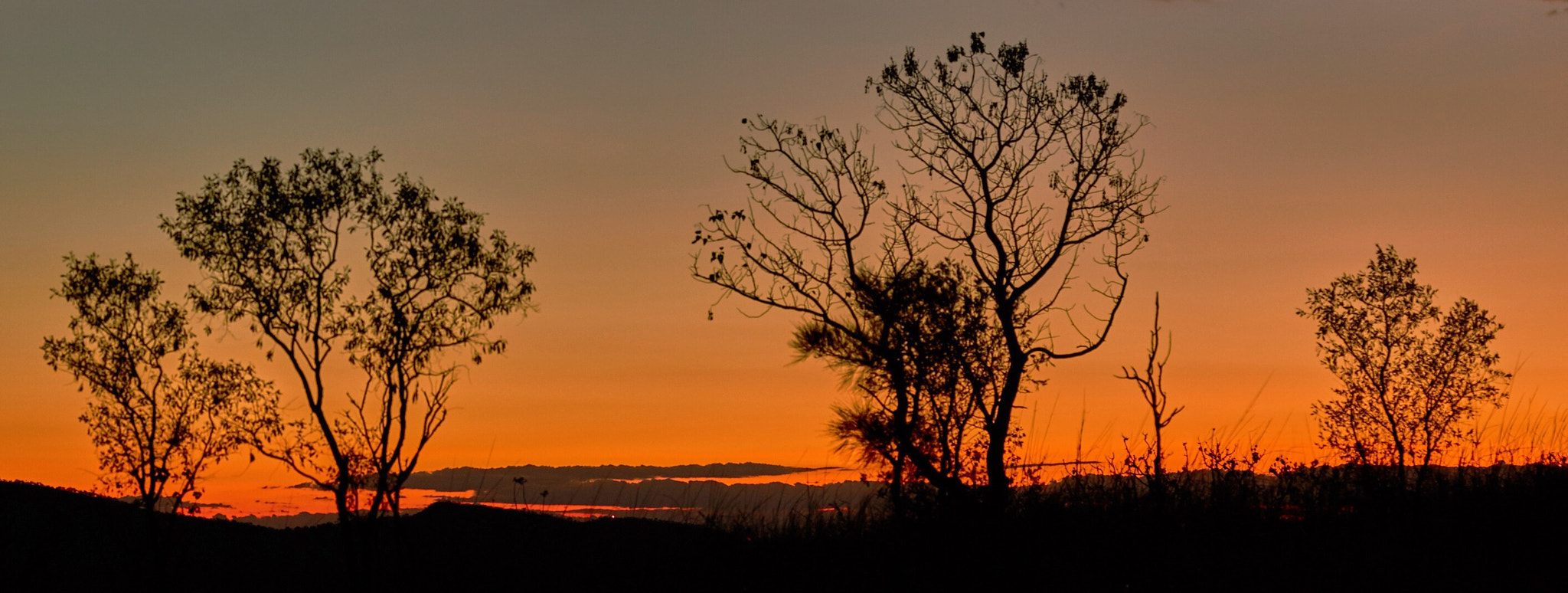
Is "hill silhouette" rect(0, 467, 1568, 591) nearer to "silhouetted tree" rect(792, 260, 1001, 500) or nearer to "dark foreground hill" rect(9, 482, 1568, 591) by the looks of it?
"dark foreground hill" rect(9, 482, 1568, 591)

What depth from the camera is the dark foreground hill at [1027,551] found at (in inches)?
431

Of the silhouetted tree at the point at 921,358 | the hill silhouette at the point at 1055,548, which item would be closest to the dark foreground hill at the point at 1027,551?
the hill silhouette at the point at 1055,548

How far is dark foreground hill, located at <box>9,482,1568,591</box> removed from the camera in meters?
10.9

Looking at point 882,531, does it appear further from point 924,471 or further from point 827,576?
point 924,471

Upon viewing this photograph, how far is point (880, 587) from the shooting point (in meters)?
11.8

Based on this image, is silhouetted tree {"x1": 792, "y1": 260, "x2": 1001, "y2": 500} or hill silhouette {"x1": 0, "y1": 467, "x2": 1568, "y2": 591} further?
silhouetted tree {"x1": 792, "y1": 260, "x2": 1001, "y2": 500}

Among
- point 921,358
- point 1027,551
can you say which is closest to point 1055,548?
point 1027,551

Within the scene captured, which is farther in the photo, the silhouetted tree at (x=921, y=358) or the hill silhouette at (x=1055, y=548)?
the silhouetted tree at (x=921, y=358)

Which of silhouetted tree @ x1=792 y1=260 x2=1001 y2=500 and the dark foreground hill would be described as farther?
silhouetted tree @ x1=792 y1=260 x2=1001 y2=500

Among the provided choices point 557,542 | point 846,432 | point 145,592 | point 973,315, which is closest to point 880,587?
point 557,542

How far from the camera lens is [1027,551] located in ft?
40.6

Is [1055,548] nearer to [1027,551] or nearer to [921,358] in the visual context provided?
[1027,551]

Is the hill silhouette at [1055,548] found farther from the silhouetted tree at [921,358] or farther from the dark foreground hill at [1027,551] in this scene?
the silhouetted tree at [921,358]

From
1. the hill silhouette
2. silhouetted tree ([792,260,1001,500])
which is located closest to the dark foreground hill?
the hill silhouette
